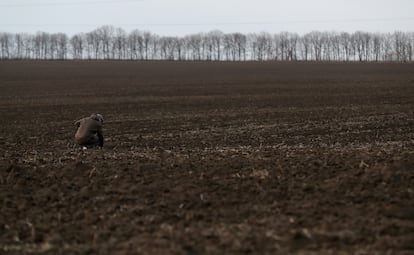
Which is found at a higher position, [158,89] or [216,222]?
[158,89]

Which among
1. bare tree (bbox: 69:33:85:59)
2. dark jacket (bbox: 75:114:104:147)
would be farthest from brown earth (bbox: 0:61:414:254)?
bare tree (bbox: 69:33:85:59)

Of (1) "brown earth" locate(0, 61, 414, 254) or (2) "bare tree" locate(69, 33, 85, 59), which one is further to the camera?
(2) "bare tree" locate(69, 33, 85, 59)

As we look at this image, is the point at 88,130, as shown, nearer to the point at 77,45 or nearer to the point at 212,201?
the point at 212,201

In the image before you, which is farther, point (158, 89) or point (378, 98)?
point (158, 89)

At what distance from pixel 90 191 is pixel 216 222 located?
106 inches

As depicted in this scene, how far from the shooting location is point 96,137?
14328 millimetres

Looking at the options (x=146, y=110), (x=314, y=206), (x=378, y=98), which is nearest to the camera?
(x=314, y=206)

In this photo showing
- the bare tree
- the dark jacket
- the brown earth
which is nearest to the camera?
the brown earth

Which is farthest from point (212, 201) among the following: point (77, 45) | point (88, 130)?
point (77, 45)

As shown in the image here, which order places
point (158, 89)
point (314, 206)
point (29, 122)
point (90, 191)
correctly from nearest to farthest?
point (314, 206) → point (90, 191) → point (29, 122) → point (158, 89)

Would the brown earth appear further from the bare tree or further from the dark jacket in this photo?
the bare tree

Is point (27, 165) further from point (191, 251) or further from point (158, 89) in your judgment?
point (158, 89)

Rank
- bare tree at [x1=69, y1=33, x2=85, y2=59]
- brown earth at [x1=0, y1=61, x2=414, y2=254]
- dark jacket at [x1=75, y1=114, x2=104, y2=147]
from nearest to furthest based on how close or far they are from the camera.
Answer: brown earth at [x1=0, y1=61, x2=414, y2=254], dark jacket at [x1=75, y1=114, x2=104, y2=147], bare tree at [x1=69, y1=33, x2=85, y2=59]

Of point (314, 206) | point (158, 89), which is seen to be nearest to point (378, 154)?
point (314, 206)
